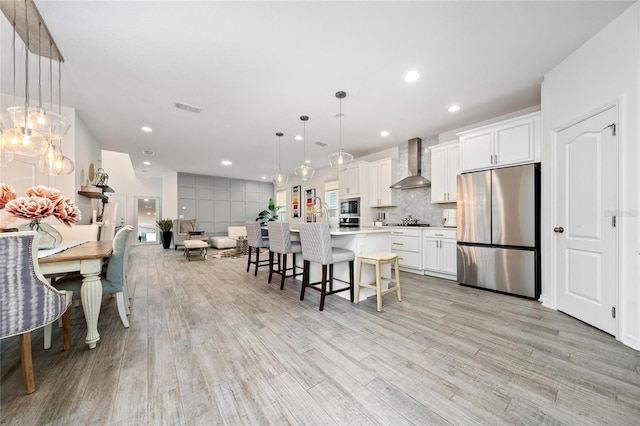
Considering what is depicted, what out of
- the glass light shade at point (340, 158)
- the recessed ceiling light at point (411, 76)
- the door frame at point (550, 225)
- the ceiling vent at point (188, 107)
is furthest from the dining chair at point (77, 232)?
the door frame at point (550, 225)

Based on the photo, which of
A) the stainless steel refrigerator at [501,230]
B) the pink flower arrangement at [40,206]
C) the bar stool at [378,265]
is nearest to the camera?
the pink flower arrangement at [40,206]

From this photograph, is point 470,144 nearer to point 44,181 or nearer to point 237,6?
point 237,6

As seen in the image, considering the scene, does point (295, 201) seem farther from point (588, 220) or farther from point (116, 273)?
point (588, 220)

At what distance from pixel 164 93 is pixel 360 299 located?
364cm

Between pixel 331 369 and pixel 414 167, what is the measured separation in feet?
13.5

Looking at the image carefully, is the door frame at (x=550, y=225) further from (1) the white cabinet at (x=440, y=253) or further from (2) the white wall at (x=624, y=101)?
(1) the white cabinet at (x=440, y=253)

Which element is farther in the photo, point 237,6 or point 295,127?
point 295,127

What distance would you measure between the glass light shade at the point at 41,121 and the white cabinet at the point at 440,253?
16.2ft

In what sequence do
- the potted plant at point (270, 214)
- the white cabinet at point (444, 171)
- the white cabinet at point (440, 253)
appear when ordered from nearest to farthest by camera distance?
the white cabinet at point (440, 253) < the white cabinet at point (444, 171) < the potted plant at point (270, 214)

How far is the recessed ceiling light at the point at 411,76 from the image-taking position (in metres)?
2.64

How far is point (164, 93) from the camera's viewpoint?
3.09 meters

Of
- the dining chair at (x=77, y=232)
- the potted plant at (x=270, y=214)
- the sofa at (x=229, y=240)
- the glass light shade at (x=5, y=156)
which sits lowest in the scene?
the sofa at (x=229, y=240)

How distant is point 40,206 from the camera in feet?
5.87

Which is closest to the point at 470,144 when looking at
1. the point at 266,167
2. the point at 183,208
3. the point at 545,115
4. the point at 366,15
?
the point at 545,115
